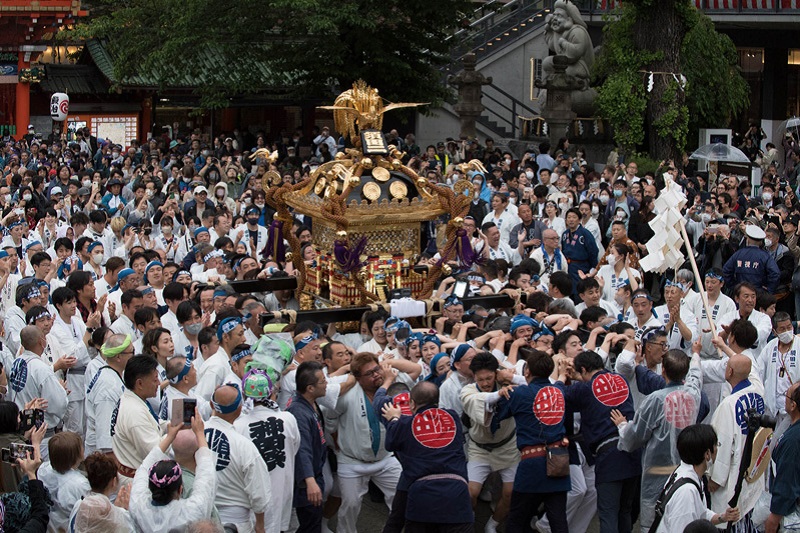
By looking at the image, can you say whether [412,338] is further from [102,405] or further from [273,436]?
[102,405]

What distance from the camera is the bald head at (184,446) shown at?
6.11 m

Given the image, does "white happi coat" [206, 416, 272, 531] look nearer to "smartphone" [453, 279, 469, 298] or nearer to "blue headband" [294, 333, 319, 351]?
"blue headband" [294, 333, 319, 351]

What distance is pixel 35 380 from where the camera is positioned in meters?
7.89

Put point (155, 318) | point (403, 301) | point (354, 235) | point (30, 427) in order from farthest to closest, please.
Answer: point (354, 235) < point (403, 301) < point (155, 318) < point (30, 427)

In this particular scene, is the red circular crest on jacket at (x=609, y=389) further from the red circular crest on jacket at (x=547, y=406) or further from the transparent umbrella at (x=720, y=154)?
the transparent umbrella at (x=720, y=154)

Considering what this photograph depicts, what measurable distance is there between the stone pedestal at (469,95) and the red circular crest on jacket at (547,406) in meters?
16.9

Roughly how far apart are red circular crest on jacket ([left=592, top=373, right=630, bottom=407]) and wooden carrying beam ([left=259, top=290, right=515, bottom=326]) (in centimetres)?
251

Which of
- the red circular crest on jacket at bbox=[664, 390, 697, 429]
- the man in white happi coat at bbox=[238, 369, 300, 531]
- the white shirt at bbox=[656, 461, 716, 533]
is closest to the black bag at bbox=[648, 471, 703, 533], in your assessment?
the white shirt at bbox=[656, 461, 716, 533]

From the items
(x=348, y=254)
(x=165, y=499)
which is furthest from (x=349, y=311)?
(x=165, y=499)

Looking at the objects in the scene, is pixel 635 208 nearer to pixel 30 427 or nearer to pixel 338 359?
pixel 338 359

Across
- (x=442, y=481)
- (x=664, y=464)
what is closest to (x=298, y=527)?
(x=442, y=481)

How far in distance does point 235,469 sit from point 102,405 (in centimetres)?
125

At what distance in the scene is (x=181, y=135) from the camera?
26.8 meters

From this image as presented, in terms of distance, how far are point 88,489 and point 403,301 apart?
12.5 ft
